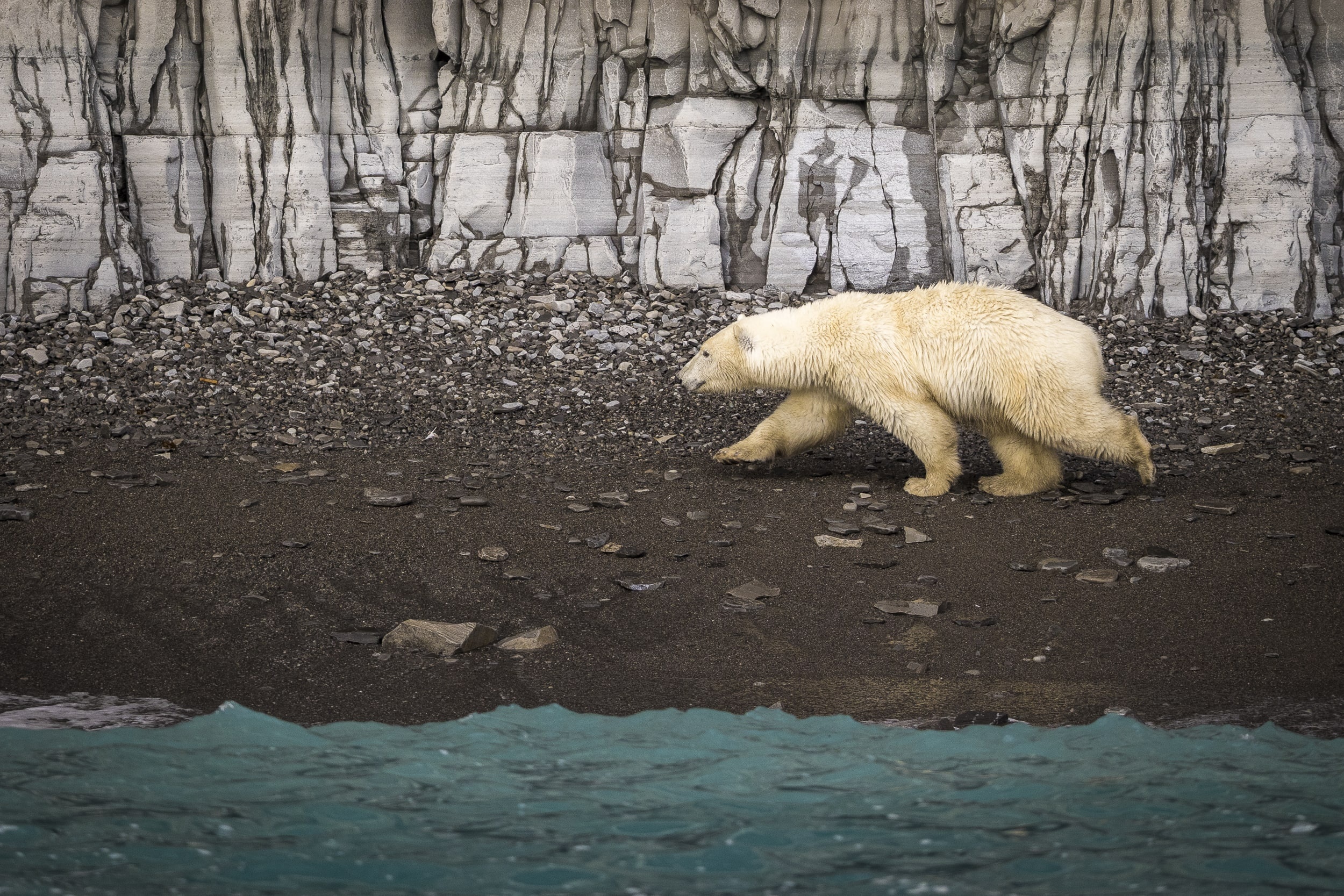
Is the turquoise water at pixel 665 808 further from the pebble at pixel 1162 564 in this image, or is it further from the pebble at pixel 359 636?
the pebble at pixel 1162 564

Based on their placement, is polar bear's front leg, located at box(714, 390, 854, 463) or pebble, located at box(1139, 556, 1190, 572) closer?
pebble, located at box(1139, 556, 1190, 572)

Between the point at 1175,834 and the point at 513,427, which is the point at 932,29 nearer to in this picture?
the point at 513,427

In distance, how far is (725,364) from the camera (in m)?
7.08

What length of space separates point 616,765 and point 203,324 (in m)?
8.90

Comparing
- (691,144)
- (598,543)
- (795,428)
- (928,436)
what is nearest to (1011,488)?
(928,436)

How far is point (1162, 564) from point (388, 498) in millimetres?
4302

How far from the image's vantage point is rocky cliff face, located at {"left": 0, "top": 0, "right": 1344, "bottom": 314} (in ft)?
37.3

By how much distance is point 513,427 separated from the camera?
28.4 ft

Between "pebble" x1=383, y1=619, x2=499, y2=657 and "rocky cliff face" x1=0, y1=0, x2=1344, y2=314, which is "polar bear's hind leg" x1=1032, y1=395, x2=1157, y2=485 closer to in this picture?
"pebble" x1=383, y1=619, x2=499, y2=657

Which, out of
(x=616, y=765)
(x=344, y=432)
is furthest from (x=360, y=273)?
(x=616, y=765)

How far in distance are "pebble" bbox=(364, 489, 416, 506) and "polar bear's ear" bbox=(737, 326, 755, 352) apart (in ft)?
7.39

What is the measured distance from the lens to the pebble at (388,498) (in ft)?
21.5

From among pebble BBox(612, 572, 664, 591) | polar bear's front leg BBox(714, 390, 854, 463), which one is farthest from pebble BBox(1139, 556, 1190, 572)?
pebble BBox(612, 572, 664, 591)

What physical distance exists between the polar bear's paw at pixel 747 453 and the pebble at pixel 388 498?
1959 mm
